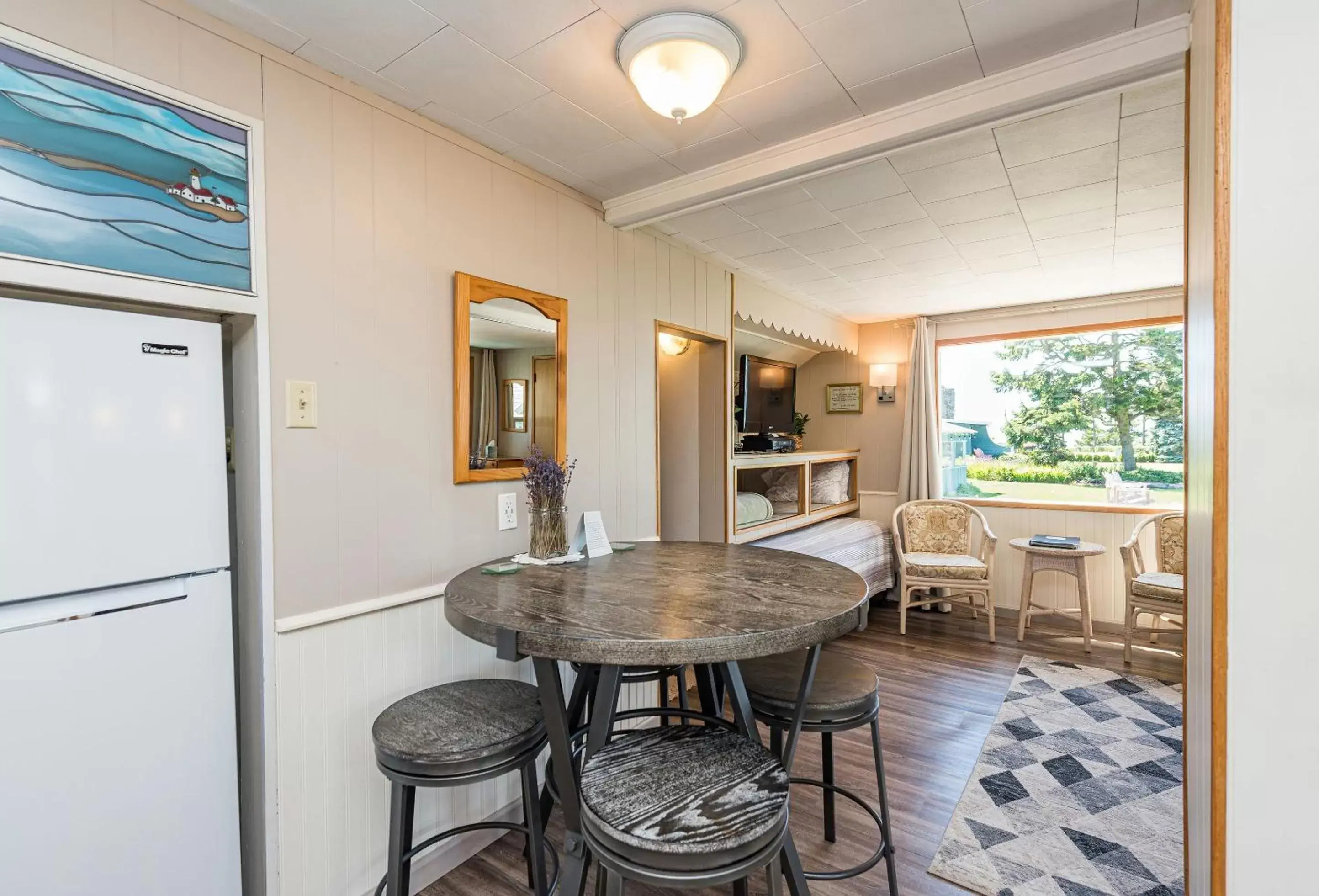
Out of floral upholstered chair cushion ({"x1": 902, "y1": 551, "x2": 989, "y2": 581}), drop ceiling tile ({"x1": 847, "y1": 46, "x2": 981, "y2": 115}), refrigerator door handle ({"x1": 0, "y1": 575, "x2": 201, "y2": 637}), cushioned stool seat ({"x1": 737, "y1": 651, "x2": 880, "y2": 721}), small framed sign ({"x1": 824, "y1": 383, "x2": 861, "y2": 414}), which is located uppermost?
drop ceiling tile ({"x1": 847, "y1": 46, "x2": 981, "y2": 115})

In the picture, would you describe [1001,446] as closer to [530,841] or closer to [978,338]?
[978,338]

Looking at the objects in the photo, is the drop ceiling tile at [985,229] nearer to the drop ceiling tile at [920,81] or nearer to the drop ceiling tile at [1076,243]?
the drop ceiling tile at [1076,243]

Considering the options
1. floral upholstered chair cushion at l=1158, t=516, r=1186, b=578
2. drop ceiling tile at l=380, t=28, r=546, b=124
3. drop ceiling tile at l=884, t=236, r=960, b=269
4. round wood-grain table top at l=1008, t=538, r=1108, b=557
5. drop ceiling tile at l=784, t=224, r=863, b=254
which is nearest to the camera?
drop ceiling tile at l=380, t=28, r=546, b=124

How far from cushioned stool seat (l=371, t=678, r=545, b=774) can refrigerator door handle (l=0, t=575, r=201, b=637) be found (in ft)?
1.94

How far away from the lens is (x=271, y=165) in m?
1.61

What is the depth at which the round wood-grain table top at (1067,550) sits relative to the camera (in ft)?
13.6

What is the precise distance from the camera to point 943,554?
4773mm

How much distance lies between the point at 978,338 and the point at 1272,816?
4.87 metres

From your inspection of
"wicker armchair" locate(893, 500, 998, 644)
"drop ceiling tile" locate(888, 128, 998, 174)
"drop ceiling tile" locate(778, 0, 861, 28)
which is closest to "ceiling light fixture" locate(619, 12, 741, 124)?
"drop ceiling tile" locate(778, 0, 861, 28)

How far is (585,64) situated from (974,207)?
6.29 feet

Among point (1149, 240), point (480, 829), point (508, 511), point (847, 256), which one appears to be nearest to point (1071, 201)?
point (1149, 240)

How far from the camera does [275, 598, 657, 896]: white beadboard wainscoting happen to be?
64.7 inches

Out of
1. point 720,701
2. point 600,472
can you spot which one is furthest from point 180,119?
point 720,701

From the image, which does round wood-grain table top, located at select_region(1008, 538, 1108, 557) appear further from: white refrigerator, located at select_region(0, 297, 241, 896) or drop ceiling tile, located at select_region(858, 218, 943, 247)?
white refrigerator, located at select_region(0, 297, 241, 896)
